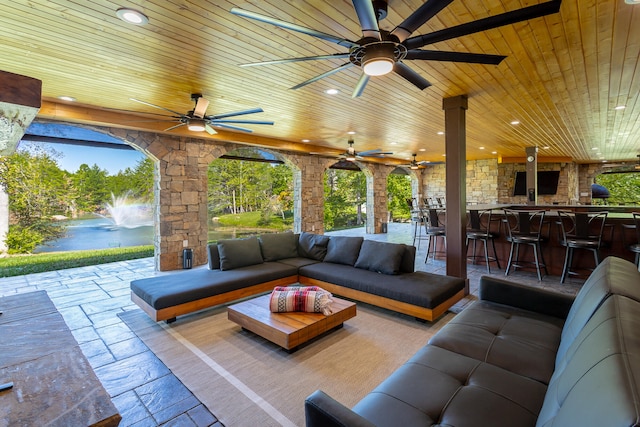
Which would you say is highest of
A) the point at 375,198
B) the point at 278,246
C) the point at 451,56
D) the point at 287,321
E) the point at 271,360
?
the point at 451,56

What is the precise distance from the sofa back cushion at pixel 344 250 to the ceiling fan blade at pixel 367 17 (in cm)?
290

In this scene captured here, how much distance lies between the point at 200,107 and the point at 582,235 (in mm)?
5842

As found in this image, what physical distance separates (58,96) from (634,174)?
22291mm

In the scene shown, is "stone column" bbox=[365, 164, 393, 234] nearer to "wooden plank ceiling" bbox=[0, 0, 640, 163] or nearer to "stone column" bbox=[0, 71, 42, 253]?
"wooden plank ceiling" bbox=[0, 0, 640, 163]

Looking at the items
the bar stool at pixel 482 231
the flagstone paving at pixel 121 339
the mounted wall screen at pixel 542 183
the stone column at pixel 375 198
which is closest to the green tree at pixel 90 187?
the flagstone paving at pixel 121 339

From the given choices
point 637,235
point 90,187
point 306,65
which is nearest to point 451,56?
point 306,65

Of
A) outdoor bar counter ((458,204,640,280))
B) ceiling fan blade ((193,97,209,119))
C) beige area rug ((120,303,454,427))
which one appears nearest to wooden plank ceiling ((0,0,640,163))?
ceiling fan blade ((193,97,209,119))

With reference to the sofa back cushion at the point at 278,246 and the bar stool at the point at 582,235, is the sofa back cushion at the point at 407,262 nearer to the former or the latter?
the sofa back cushion at the point at 278,246

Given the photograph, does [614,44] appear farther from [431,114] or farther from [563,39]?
[431,114]

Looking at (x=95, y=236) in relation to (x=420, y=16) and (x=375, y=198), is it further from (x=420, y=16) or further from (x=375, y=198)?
(x=375, y=198)

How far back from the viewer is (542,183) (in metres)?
11.4

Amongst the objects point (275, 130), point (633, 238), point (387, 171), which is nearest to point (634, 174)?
point (387, 171)

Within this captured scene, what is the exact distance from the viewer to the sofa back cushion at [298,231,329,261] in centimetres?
480

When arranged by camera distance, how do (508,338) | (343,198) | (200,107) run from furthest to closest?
(343,198) → (200,107) → (508,338)
